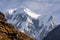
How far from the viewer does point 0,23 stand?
49.1 m

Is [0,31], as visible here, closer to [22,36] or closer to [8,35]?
[8,35]

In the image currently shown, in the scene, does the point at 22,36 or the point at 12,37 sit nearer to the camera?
the point at 12,37

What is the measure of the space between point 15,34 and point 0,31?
2.66 meters

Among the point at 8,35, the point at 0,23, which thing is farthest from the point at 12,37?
the point at 0,23

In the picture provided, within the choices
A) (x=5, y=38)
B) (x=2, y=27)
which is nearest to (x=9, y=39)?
(x=5, y=38)

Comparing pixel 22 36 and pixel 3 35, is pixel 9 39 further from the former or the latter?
pixel 22 36

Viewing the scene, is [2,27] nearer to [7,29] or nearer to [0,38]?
[7,29]

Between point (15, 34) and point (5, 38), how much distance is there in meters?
2.62

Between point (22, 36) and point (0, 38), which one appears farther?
point (22, 36)

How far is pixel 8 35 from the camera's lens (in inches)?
1815

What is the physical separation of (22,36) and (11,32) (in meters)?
3.24

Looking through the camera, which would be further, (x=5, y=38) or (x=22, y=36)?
(x=22, y=36)

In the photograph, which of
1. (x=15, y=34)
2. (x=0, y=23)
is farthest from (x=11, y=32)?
(x=0, y=23)

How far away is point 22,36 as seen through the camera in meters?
49.0
